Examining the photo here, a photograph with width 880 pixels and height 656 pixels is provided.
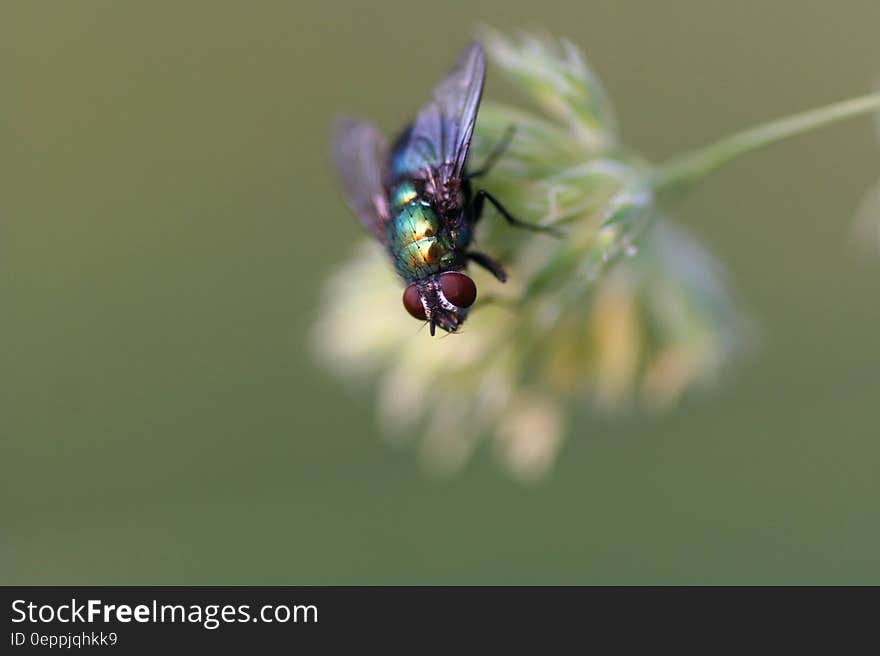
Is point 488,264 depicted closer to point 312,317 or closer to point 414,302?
point 414,302

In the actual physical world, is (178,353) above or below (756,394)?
above

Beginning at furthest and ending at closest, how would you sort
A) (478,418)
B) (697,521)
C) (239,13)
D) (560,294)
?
(239,13) → (697,521) → (478,418) → (560,294)

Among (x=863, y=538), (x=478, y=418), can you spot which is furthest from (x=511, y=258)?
(x=863, y=538)

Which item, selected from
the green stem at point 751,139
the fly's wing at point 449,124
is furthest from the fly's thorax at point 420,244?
the green stem at point 751,139

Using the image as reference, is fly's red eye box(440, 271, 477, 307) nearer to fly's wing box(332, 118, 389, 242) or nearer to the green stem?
fly's wing box(332, 118, 389, 242)

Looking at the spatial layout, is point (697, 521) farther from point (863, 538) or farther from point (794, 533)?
point (863, 538)

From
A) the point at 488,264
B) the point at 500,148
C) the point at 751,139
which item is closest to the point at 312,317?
the point at 488,264

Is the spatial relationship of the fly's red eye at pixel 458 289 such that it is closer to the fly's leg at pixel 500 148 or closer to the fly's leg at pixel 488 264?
the fly's leg at pixel 488 264
